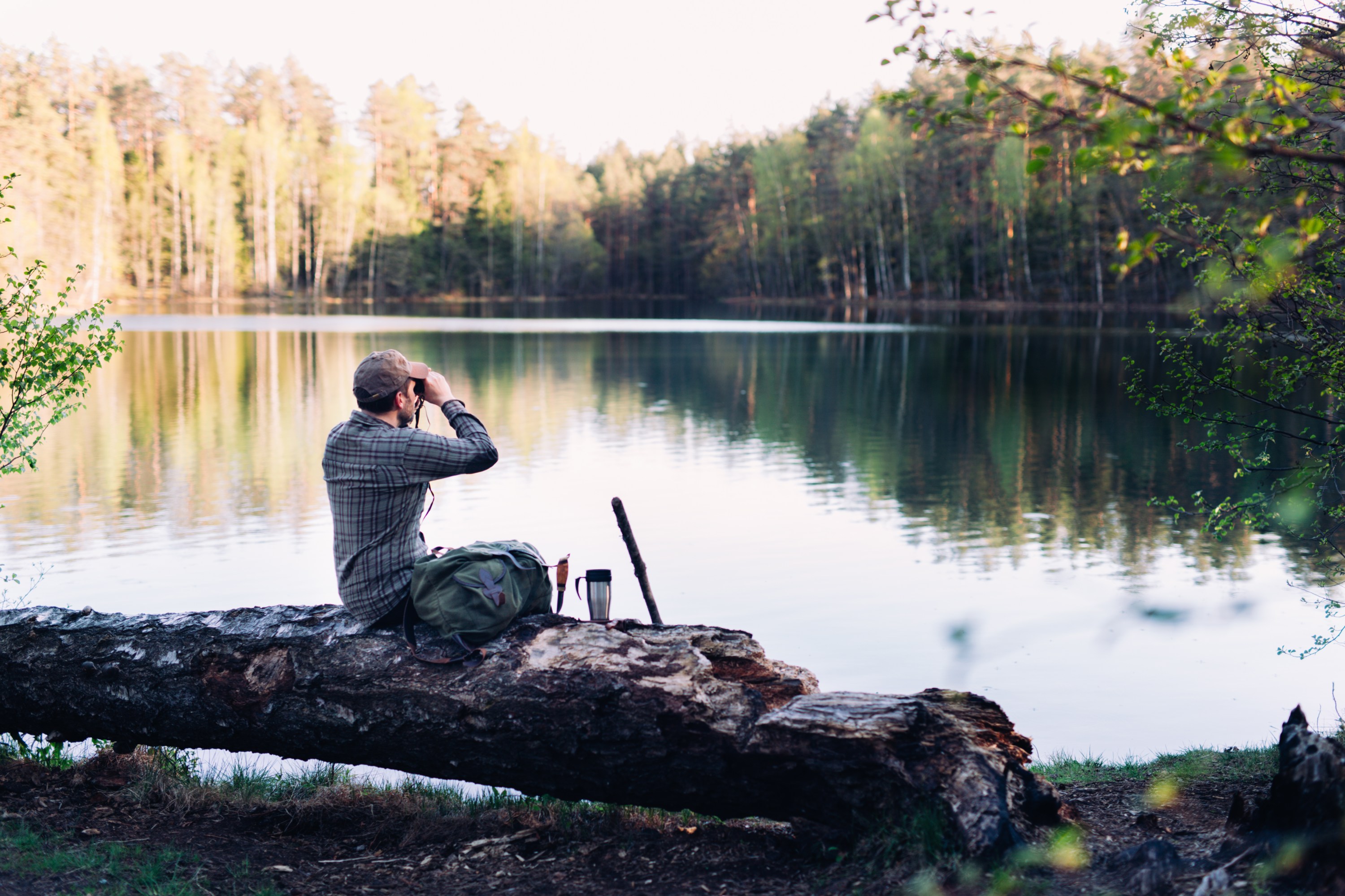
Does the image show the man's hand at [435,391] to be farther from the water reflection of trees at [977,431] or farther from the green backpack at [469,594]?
the water reflection of trees at [977,431]

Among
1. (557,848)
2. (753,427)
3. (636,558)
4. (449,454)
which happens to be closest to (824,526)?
Answer: (636,558)

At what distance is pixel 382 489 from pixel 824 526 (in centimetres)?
1073

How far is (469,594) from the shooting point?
4.82 metres

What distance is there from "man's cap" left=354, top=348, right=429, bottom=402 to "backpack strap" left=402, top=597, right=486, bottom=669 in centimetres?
96

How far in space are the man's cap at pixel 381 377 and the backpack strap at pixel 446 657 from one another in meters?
0.96

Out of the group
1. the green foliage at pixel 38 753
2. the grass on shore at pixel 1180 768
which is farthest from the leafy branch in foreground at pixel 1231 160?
the green foliage at pixel 38 753

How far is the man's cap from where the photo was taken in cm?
483

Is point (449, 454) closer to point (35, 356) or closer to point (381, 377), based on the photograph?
point (381, 377)

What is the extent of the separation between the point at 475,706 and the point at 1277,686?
24.3 ft

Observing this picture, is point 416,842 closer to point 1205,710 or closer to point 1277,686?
point 1205,710

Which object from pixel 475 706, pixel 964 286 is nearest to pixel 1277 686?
pixel 475 706

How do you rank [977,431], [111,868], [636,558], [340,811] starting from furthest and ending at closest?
[977,431] → [636,558] → [340,811] → [111,868]

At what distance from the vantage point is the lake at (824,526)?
957cm

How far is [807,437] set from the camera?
22.7 m
